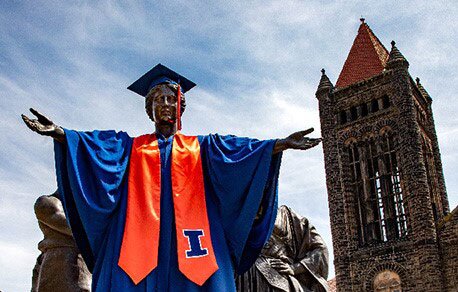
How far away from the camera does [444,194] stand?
120 feet

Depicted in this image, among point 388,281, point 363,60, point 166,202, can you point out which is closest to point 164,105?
point 166,202

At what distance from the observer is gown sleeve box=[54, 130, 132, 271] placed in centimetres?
265

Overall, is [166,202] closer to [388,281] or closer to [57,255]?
[57,255]

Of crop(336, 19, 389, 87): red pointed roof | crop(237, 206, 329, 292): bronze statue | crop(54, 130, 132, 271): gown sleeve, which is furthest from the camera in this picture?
crop(336, 19, 389, 87): red pointed roof

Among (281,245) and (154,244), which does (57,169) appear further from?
(281,245)

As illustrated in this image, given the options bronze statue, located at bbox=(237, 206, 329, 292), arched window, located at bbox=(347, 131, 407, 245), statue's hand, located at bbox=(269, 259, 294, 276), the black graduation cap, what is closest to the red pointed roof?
arched window, located at bbox=(347, 131, 407, 245)

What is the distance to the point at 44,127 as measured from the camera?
2596 mm

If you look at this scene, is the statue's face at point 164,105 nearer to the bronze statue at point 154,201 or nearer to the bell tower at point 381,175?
the bronze statue at point 154,201

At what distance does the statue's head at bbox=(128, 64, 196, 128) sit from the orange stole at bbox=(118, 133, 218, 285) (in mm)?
124

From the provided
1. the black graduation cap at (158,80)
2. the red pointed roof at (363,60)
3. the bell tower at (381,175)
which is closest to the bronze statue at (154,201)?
the black graduation cap at (158,80)

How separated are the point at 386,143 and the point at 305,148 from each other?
112ft

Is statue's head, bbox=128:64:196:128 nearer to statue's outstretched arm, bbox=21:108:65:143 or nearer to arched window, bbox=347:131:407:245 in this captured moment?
statue's outstretched arm, bbox=21:108:65:143

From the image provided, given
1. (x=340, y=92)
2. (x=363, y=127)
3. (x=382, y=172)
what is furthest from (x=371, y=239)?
(x=340, y=92)

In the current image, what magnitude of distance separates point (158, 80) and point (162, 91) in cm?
7
